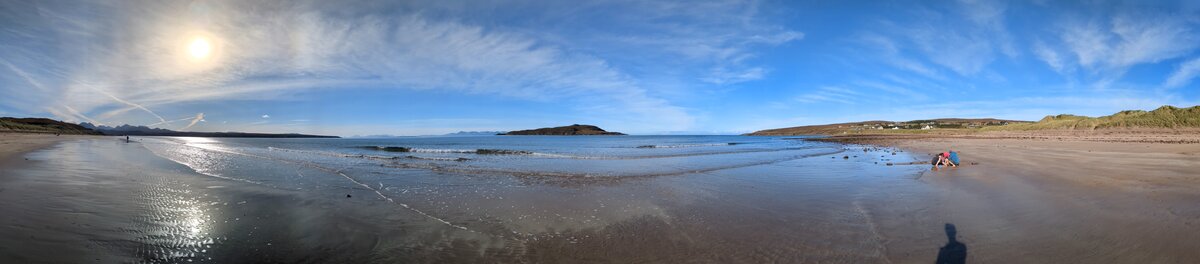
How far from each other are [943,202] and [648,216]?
6.20m

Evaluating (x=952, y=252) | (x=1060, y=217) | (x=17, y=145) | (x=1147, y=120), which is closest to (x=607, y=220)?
(x=952, y=252)

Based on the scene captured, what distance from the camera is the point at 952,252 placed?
5172 mm

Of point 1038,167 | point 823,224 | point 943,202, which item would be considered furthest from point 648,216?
point 1038,167

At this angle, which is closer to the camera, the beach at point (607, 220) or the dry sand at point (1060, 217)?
the dry sand at point (1060, 217)

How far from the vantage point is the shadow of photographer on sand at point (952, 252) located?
15.9ft

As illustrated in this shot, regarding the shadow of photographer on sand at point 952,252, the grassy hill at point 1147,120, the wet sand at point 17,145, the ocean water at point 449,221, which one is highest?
the grassy hill at point 1147,120

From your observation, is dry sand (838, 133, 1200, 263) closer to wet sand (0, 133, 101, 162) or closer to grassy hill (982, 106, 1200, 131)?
wet sand (0, 133, 101, 162)

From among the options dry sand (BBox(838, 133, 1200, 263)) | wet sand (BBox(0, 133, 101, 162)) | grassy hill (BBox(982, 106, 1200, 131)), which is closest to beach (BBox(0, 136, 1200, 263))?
dry sand (BBox(838, 133, 1200, 263))

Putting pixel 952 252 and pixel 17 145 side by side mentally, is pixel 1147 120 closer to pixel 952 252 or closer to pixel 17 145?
pixel 952 252

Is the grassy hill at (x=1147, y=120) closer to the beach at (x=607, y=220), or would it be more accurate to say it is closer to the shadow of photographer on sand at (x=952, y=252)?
the beach at (x=607, y=220)

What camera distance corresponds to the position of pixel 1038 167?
49.0 ft

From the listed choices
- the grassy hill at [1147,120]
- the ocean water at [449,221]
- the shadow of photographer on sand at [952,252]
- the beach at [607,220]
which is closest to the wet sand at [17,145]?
the beach at [607,220]

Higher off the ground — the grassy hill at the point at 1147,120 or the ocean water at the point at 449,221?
the grassy hill at the point at 1147,120

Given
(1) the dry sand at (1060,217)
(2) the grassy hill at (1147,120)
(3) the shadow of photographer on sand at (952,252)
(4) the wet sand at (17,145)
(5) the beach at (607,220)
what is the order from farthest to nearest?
(2) the grassy hill at (1147,120) → (4) the wet sand at (17,145) → (5) the beach at (607,220) → (1) the dry sand at (1060,217) → (3) the shadow of photographer on sand at (952,252)
